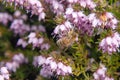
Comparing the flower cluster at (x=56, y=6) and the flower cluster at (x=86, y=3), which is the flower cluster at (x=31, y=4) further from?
the flower cluster at (x=86, y=3)

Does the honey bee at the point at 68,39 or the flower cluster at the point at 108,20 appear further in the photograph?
the honey bee at the point at 68,39

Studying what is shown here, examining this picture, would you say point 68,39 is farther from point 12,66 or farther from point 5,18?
point 5,18

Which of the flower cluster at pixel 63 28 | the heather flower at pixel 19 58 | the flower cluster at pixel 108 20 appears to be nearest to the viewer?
the flower cluster at pixel 108 20

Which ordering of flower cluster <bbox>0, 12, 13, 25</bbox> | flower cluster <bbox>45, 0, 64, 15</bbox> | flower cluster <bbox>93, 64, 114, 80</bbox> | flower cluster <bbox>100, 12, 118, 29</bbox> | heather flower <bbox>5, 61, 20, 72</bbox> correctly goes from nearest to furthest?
flower cluster <bbox>100, 12, 118, 29</bbox>
flower cluster <bbox>93, 64, 114, 80</bbox>
flower cluster <bbox>45, 0, 64, 15</bbox>
heather flower <bbox>5, 61, 20, 72</bbox>
flower cluster <bbox>0, 12, 13, 25</bbox>

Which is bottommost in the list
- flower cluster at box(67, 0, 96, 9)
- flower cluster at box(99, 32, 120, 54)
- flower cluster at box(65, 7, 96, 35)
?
flower cluster at box(99, 32, 120, 54)

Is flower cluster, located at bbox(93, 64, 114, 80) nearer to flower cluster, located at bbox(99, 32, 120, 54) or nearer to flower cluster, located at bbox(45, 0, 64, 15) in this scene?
flower cluster, located at bbox(99, 32, 120, 54)

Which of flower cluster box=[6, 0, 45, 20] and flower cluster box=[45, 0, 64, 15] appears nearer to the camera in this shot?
flower cluster box=[6, 0, 45, 20]

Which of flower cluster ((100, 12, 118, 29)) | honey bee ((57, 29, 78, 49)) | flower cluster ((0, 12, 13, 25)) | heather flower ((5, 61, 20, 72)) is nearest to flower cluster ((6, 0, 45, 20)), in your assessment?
honey bee ((57, 29, 78, 49))

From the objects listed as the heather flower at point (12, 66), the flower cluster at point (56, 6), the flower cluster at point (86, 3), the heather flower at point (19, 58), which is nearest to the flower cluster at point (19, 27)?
the heather flower at point (19, 58)

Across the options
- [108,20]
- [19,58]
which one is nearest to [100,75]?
[108,20]

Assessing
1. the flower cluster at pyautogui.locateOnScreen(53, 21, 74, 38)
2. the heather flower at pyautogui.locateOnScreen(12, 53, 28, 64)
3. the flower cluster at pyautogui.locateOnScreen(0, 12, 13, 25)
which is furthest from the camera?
the flower cluster at pyautogui.locateOnScreen(0, 12, 13, 25)

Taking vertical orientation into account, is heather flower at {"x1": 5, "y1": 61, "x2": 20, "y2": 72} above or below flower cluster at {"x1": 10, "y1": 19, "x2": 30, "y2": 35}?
below
